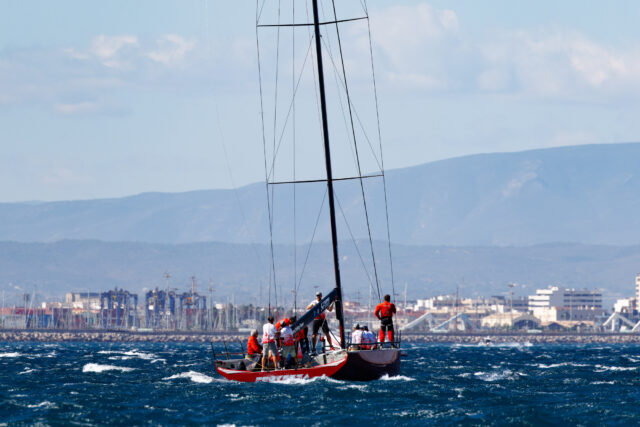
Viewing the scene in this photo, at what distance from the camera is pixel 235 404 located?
5953 cm

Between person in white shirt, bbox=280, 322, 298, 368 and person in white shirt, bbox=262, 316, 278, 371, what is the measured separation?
37 cm

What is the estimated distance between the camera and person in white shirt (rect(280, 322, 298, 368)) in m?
69.2

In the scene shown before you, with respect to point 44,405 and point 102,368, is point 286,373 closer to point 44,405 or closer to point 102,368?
point 44,405

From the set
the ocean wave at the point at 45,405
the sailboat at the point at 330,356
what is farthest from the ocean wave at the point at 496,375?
the ocean wave at the point at 45,405

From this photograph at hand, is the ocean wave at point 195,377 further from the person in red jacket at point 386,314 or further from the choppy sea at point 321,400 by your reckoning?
the person in red jacket at point 386,314

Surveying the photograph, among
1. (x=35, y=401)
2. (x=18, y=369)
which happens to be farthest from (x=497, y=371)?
(x=35, y=401)

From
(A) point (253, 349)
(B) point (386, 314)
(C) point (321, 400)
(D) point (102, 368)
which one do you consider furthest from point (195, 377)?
(C) point (321, 400)

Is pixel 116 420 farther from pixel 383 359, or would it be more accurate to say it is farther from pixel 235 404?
pixel 383 359

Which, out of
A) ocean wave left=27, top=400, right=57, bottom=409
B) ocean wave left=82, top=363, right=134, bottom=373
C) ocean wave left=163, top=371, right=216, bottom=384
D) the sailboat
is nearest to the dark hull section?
the sailboat

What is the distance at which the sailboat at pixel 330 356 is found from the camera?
220ft

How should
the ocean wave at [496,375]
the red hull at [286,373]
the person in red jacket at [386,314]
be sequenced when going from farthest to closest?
the ocean wave at [496,375]
the person in red jacket at [386,314]
the red hull at [286,373]

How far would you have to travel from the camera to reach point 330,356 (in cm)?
6862

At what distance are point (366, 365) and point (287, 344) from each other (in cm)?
461

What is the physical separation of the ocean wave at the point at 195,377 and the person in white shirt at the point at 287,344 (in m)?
6.61
